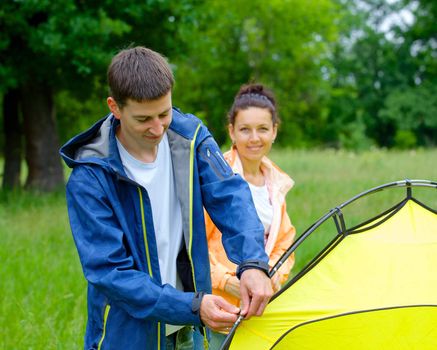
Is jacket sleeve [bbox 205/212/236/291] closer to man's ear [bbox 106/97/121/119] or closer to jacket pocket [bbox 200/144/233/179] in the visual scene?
jacket pocket [bbox 200/144/233/179]

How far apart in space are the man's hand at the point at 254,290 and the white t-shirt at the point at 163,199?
0.98 feet

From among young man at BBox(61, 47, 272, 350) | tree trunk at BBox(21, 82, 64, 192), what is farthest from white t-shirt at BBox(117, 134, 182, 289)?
tree trunk at BBox(21, 82, 64, 192)

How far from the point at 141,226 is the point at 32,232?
15.7 feet

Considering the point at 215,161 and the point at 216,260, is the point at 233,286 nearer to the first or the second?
the point at 216,260

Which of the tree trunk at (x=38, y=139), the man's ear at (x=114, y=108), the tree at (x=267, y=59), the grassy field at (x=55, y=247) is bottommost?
the grassy field at (x=55, y=247)

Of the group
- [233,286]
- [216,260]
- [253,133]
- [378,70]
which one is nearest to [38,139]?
[253,133]

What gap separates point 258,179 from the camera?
11.0 feet

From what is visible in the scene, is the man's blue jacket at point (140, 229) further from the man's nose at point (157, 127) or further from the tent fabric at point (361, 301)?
the tent fabric at point (361, 301)

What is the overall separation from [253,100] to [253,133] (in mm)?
209

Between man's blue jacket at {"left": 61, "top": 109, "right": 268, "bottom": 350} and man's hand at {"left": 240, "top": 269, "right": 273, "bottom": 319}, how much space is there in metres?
0.06

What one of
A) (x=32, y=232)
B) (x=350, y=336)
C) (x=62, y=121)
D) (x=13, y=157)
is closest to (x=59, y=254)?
(x=32, y=232)

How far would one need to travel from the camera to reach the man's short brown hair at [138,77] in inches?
82.0

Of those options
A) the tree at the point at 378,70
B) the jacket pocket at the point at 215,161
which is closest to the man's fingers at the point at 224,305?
the jacket pocket at the point at 215,161

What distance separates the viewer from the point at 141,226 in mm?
2174
